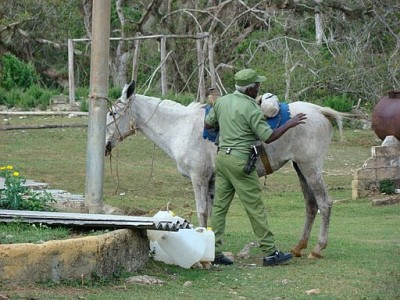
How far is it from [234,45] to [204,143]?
21.1m

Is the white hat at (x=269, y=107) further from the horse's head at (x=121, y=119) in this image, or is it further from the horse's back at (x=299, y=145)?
the horse's head at (x=121, y=119)

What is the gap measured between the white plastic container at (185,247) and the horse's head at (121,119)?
2600 mm

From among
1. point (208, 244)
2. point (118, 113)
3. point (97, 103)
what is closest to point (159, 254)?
point (208, 244)

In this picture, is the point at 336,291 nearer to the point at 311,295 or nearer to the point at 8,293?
the point at 311,295

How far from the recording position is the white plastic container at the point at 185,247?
10203mm

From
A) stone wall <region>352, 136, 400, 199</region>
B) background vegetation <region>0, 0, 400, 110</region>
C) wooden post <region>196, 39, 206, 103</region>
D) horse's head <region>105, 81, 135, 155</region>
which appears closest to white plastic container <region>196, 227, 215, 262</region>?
horse's head <region>105, 81, 135, 155</region>

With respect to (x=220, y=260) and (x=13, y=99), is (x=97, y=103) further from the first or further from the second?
(x=13, y=99)

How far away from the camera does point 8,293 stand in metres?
8.21

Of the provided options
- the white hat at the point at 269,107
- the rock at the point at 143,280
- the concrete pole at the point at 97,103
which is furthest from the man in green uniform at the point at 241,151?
the rock at the point at 143,280

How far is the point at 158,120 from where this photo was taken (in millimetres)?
12508

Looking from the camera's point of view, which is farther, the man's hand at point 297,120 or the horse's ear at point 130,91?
the horse's ear at point 130,91

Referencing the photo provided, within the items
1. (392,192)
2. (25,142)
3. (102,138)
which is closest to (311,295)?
(102,138)

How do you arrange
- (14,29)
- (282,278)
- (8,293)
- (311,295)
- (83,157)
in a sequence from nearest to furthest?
(8,293) < (311,295) < (282,278) < (83,157) < (14,29)

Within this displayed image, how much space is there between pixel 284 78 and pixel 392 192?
377 inches
